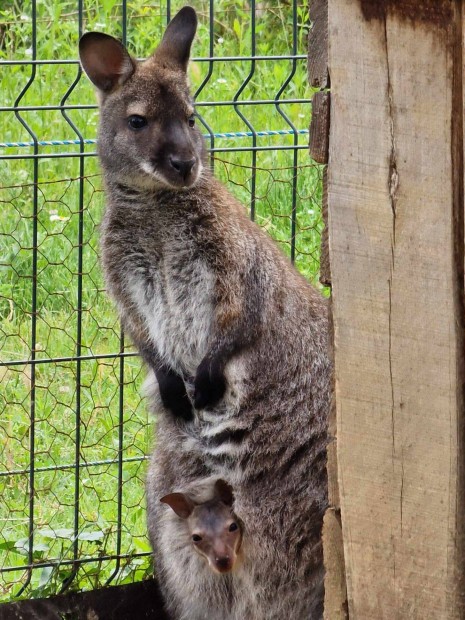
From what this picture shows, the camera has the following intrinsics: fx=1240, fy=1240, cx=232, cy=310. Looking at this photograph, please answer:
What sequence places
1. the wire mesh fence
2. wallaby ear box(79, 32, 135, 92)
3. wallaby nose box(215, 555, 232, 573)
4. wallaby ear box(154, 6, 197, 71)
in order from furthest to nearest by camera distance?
1. the wire mesh fence
2. wallaby ear box(154, 6, 197, 71)
3. wallaby ear box(79, 32, 135, 92)
4. wallaby nose box(215, 555, 232, 573)

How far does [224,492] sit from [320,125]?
174 centimetres

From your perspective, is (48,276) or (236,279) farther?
(48,276)

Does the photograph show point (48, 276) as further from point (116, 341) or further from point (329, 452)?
point (329, 452)

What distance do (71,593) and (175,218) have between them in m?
1.66

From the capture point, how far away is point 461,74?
3.39 meters

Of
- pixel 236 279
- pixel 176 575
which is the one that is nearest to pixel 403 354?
pixel 236 279

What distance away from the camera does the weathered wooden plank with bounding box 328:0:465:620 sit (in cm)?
345

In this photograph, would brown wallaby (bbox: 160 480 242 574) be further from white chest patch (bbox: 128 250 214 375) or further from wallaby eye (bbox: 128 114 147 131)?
wallaby eye (bbox: 128 114 147 131)

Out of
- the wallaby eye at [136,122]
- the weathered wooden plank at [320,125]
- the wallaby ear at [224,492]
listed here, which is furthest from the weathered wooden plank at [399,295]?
the wallaby eye at [136,122]

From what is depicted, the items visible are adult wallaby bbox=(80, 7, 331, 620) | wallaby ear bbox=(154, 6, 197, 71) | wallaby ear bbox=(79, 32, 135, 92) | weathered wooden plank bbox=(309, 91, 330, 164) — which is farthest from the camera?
wallaby ear bbox=(154, 6, 197, 71)

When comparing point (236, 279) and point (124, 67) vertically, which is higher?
point (124, 67)

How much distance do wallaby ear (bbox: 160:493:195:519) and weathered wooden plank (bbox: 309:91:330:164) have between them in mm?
1674

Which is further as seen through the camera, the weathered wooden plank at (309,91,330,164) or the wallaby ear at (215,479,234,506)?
the wallaby ear at (215,479,234,506)

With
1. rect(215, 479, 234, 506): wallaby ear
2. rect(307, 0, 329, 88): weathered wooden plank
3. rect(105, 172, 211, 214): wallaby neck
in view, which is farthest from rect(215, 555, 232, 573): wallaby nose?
rect(307, 0, 329, 88): weathered wooden plank
